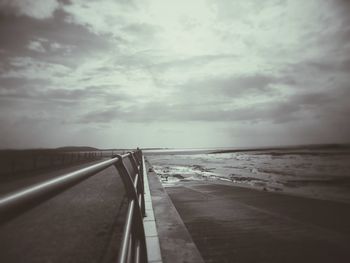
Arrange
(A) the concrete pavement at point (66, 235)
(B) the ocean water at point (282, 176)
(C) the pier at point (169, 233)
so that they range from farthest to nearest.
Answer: (B) the ocean water at point (282, 176) < (A) the concrete pavement at point (66, 235) < (C) the pier at point (169, 233)

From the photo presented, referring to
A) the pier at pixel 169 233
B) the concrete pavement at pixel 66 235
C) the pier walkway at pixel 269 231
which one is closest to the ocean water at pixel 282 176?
the pier walkway at pixel 269 231

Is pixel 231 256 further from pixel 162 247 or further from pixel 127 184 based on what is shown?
pixel 127 184

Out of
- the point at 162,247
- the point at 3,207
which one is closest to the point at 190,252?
the point at 162,247

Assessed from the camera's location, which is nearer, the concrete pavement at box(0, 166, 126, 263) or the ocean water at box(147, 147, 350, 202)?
the concrete pavement at box(0, 166, 126, 263)

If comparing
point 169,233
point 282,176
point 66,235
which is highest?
point 169,233

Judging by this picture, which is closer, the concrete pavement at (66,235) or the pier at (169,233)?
the pier at (169,233)

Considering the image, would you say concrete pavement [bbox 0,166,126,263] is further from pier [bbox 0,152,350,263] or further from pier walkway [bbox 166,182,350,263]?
pier walkway [bbox 166,182,350,263]

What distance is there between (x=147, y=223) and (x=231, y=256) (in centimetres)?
133

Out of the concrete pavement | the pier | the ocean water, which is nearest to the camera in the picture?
the pier

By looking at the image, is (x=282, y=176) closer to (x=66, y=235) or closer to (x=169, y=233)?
(x=169, y=233)

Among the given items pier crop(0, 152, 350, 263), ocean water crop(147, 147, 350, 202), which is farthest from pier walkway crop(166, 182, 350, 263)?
ocean water crop(147, 147, 350, 202)

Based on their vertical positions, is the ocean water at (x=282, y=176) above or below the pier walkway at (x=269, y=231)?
below

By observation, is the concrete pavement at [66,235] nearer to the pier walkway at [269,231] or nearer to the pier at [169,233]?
the pier at [169,233]

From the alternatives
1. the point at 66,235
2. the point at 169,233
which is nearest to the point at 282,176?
the point at 169,233
